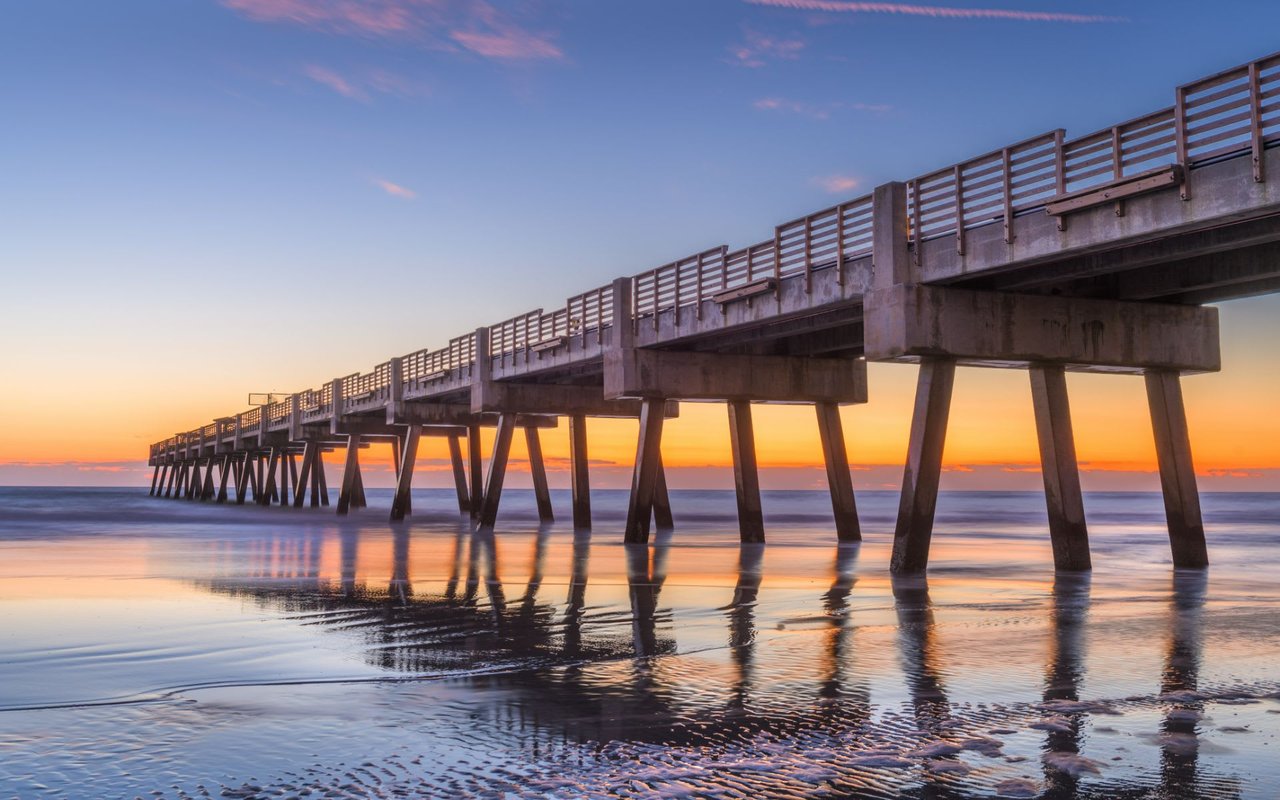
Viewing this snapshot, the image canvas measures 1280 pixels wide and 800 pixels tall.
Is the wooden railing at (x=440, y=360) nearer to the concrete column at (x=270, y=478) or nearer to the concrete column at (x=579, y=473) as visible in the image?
the concrete column at (x=579, y=473)

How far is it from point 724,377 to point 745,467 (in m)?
2.84

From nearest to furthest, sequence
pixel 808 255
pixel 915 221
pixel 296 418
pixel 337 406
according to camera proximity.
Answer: pixel 915 221 < pixel 808 255 < pixel 337 406 < pixel 296 418

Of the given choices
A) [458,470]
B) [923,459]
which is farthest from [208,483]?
[923,459]

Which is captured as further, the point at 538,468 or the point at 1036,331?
the point at 538,468

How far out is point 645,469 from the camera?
31.0 meters

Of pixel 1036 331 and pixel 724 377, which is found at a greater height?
pixel 1036 331

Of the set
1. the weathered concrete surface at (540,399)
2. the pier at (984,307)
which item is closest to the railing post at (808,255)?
the pier at (984,307)

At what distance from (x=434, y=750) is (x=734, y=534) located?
34019 mm

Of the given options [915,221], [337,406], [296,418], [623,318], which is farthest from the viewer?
[296,418]

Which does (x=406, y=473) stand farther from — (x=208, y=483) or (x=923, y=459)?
(x=208, y=483)

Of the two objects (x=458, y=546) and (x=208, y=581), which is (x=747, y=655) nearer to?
(x=208, y=581)

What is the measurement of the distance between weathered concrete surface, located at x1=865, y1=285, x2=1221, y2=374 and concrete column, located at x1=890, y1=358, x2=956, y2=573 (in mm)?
503

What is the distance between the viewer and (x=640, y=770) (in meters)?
6.06

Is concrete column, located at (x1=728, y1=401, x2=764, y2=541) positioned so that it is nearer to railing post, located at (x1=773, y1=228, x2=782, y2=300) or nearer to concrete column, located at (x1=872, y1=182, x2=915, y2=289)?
railing post, located at (x1=773, y1=228, x2=782, y2=300)
